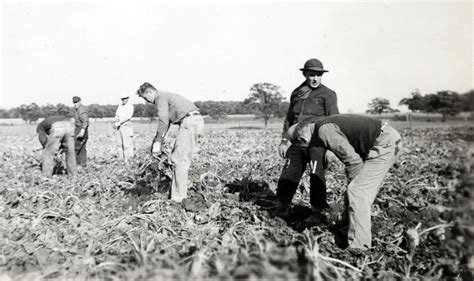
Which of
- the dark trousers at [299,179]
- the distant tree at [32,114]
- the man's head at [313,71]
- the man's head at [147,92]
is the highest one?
the man's head at [313,71]

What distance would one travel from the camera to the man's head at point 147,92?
562 cm

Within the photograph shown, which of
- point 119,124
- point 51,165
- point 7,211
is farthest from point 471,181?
point 119,124

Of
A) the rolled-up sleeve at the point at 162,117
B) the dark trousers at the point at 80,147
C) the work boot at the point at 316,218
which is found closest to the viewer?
the work boot at the point at 316,218

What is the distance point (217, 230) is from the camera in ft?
14.5

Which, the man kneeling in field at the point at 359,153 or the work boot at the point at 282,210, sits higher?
the man kneeling in field at the point at 359,153

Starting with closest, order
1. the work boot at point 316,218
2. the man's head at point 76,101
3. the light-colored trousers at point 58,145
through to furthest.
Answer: the work boot at point 316,218 < the light-colored trousers at point 58,145 < the man's head at point 76,101

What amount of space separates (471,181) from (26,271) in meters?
3.78

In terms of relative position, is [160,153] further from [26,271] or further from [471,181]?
[471,181]

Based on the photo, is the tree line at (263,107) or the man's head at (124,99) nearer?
the man's head at (124,99)

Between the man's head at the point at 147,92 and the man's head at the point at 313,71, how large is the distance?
2.11m

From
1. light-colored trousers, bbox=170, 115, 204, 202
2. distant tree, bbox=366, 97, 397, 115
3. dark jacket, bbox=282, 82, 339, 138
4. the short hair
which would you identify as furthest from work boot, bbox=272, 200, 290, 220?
distant tree, bbox=366, 97, 397, 115

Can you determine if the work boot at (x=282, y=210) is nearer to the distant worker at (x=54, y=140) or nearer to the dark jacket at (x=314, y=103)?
the dark jacket at (x=314, y=103)

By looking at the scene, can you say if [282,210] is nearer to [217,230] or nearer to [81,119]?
[217,230]

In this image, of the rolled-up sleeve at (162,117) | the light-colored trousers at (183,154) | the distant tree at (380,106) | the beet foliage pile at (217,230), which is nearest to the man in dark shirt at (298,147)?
the beet foliage pile at (217,230)
